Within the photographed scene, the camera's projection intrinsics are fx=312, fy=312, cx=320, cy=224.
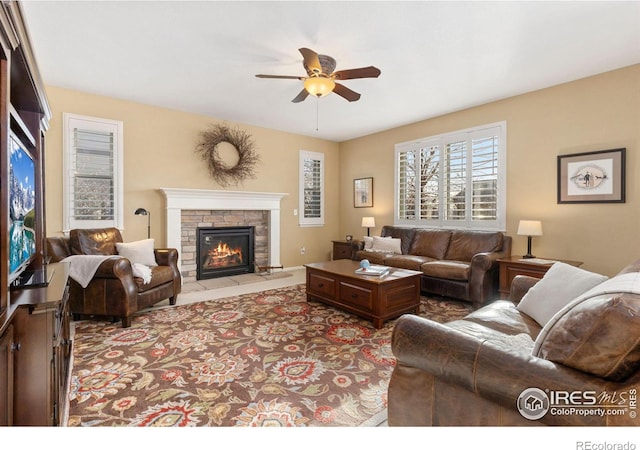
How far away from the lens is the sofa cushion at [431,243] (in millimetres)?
4781

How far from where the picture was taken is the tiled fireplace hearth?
4.86 meters

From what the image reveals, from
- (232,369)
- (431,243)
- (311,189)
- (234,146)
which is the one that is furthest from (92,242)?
(431,243)

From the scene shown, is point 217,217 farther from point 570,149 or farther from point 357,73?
point 570,149

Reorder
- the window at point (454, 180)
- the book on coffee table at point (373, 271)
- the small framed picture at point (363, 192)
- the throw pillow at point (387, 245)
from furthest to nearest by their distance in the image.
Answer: the small framed picture at point (363, 192), the throw pillow at point (387, 245), the window at point (454, 180), the book on coffee table at point (373, 271)

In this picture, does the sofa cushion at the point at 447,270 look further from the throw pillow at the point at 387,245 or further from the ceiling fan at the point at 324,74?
the ceiling fan at the point at 324,74

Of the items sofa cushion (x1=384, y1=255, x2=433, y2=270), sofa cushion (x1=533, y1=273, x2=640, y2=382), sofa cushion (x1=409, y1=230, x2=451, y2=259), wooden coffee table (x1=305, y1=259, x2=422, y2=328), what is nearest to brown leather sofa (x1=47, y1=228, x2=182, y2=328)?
wooden coffee table (x1=305, y1=259, x2=422, y2=328)

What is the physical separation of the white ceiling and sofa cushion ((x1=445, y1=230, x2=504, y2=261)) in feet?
6.28

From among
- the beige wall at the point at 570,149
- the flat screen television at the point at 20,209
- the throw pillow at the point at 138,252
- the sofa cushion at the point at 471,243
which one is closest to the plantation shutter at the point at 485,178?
the beige wall at the point at 570,149

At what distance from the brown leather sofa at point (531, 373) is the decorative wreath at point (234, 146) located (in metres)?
4.61

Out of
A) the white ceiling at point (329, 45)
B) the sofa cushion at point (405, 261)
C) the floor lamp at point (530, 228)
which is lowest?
the sofa cushion at point (405, 261)

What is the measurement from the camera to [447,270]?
157 inches

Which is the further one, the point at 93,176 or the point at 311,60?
the point at 93,176

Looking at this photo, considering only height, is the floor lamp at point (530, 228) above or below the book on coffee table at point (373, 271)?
above

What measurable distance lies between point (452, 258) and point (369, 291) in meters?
2.03
